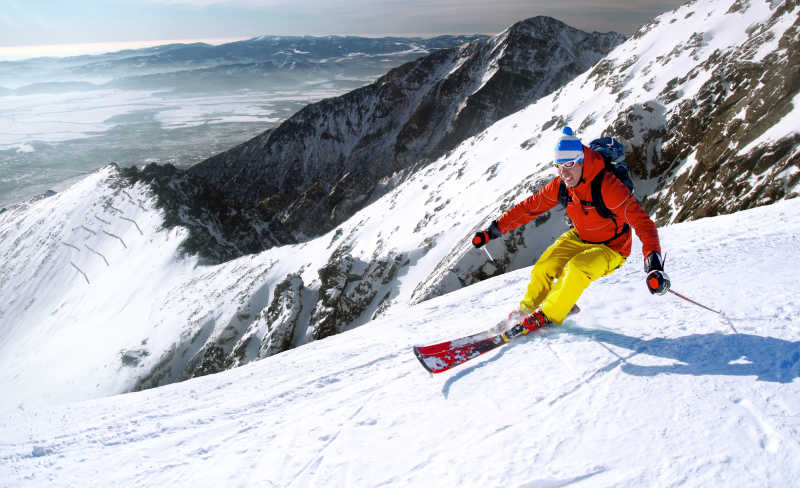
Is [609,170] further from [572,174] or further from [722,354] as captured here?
[722,354]

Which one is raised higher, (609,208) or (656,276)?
(609,208)

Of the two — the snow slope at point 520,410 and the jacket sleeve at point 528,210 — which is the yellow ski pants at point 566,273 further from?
the jacket sleeve at point 528,210

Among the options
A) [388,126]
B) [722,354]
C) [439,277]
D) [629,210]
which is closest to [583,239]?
[629,210]

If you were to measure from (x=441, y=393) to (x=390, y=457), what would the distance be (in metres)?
1.28

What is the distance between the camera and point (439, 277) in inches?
1374

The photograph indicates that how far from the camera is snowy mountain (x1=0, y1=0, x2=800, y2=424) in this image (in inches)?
233

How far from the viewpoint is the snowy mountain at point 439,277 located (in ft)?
19.5

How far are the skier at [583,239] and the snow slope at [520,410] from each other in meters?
0.62

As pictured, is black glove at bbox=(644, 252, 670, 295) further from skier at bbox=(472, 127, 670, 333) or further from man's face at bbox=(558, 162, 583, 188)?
man's face at bbox=(558, 162, 583, 188)

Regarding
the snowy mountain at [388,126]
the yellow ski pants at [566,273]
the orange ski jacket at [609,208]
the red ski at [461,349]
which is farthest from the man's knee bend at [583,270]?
the snowy mountain at [388,126]

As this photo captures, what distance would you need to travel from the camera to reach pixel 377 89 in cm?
17625

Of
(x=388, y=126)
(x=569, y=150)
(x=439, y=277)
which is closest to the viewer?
(x=569, y=150)

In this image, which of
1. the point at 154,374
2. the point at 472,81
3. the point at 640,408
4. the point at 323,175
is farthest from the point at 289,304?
the point at 472,81

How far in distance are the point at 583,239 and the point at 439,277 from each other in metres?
28.0
